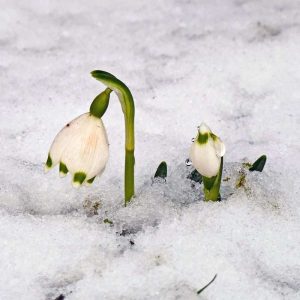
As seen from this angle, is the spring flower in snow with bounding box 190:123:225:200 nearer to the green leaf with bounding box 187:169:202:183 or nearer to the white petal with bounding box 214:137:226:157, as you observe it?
the white petal with bounding box 214:137:226:157

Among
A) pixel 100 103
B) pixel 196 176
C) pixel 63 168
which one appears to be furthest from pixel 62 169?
pixel 196 176

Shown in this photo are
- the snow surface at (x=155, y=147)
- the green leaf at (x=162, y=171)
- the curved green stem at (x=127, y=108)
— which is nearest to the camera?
the curved green stem at (x=127, y=108)

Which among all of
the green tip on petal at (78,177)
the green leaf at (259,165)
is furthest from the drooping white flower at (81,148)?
the green leaf at (259,165)

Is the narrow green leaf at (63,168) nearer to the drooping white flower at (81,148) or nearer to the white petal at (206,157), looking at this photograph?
the drooping white flower at (81,148)

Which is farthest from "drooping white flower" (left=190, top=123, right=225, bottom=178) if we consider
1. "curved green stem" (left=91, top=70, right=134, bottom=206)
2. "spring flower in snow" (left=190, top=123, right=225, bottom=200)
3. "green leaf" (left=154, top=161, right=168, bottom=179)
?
"green leaf" (left=154, top=161, right=168, bottom=179)

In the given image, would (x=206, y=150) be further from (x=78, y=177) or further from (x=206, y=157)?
(x=78, y=177)

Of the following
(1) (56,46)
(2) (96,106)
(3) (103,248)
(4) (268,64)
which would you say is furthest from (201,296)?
(1) (56,46)
